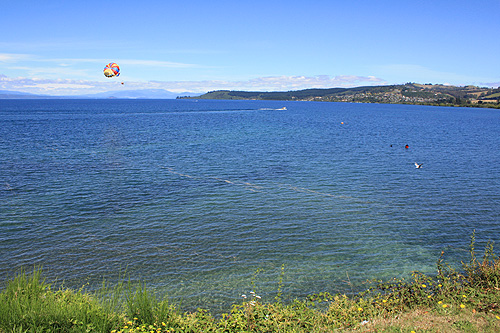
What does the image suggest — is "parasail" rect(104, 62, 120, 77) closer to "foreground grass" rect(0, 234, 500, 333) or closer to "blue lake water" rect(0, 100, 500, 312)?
"blue lake water" rect(0, 100, 500, 312)

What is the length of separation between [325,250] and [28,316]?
1338 centimetres

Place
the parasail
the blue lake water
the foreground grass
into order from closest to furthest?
the foreground grass < the blue lake water < the parasail

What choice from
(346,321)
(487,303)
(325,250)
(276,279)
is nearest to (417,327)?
(346,321)

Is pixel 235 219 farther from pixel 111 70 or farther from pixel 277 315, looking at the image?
pixel 111 70

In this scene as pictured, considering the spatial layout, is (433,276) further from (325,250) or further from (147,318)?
(147,318)

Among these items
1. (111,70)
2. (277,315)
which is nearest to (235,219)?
(277,315)

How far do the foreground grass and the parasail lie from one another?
40.3 m

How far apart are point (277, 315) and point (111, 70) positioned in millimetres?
45891

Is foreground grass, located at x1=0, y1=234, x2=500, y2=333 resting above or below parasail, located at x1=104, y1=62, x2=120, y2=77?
below

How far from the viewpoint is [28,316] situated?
31.8ft

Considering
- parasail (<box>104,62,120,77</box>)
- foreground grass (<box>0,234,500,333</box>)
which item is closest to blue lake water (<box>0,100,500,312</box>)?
foreground grass (<box>0,234,500,333</box>)

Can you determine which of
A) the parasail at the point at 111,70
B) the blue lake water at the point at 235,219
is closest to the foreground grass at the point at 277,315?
the blue lake water at the point at 235,219

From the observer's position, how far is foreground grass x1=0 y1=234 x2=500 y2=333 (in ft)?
31.8

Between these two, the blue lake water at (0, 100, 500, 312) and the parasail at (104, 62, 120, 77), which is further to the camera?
Answer: the parasail at (104, 62, 120, 77)
